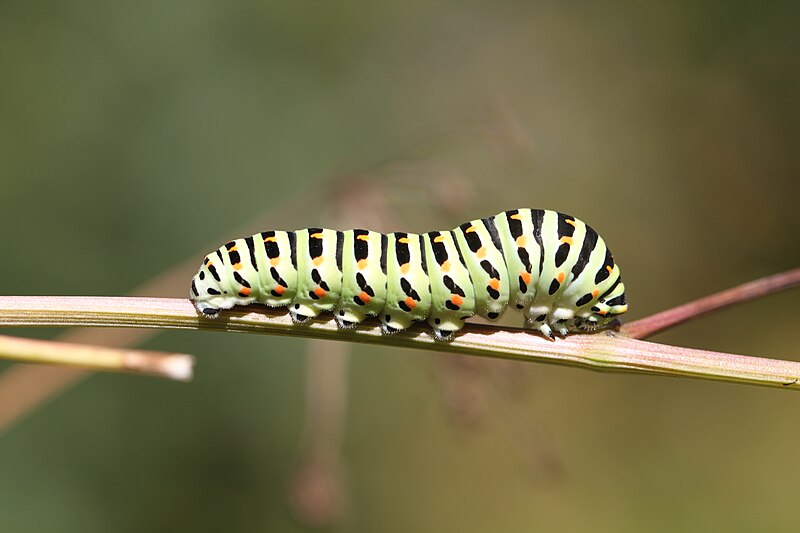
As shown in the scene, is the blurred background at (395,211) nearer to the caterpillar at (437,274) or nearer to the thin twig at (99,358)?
the caterpillar at (437,274)

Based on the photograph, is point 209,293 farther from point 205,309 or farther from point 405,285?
point 405,285

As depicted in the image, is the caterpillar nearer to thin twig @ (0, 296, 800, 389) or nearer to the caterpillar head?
the caterpillar head

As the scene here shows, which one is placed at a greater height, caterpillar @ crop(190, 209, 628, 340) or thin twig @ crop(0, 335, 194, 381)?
caterpillar @ crop(190, 209, 628, 340)

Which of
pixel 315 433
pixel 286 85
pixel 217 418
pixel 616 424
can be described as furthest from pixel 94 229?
pixel 616 424

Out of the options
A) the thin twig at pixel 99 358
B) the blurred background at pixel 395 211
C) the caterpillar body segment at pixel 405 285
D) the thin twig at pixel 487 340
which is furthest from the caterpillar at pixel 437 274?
the blurred background at pixel 395 211

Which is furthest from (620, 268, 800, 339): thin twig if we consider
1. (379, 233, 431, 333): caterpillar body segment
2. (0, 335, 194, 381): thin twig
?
(0, 335, 194, 381): thin twig

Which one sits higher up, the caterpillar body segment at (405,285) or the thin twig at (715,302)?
the caterpillar body segment at (405,285)

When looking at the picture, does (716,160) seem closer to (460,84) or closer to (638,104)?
(638,104)
